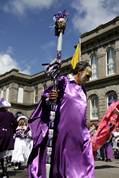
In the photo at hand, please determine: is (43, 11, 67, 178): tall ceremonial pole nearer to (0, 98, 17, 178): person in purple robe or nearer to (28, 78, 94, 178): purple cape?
(28, 78, 94, 178): purple cape

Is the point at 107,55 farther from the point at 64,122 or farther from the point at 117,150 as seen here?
the point at 64,122

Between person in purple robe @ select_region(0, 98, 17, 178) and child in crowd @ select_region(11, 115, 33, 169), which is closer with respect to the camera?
person in purple robe @ select_region(0, 98, 17, 178)

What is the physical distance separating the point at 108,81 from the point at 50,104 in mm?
24635

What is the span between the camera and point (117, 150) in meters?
18.2

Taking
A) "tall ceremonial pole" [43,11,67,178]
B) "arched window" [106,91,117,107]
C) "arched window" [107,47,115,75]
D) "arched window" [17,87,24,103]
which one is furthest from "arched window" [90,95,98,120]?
"tall ceremonial pole" [43,11,67,178]

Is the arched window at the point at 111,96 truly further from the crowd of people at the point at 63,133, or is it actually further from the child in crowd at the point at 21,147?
the crowd of people at the point at 63,133

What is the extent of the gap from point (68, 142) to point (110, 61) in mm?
25694

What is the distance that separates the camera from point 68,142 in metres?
4.48

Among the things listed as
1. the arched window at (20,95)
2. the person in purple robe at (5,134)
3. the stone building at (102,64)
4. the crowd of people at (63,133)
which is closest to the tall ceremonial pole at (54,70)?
the crowd of people at (63,133)

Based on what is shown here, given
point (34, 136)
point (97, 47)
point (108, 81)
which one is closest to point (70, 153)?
point (34, 136)

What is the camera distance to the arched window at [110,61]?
2931 centimetres

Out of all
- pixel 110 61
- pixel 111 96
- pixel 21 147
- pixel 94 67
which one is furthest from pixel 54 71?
pixel 94 67

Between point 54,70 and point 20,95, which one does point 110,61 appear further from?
point 54,70

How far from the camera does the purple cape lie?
14.4 ft
